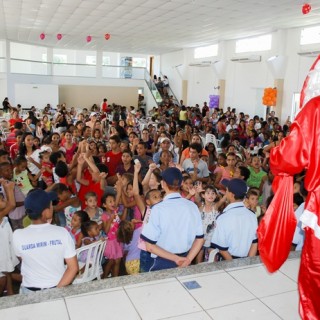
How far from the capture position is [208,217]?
4.02 m

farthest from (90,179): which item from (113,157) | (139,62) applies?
(139,62)

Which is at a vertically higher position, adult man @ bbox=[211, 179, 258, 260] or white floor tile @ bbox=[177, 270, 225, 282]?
adult man @ bbox=[211, 179, 258, 260]

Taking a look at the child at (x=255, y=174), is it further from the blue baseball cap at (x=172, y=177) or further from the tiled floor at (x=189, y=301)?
the blue baseball cap at (x=172, y=177)

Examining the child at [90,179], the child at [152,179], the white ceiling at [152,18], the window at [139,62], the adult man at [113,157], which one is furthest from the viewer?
the window at [139,62]

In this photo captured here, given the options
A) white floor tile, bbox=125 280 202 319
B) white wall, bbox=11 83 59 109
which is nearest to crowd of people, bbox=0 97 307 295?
white floor tile, bbox=125 280 202 319

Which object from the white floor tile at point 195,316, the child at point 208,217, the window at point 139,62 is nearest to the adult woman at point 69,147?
the child at point 208,217

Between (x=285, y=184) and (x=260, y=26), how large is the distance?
35.6 ft

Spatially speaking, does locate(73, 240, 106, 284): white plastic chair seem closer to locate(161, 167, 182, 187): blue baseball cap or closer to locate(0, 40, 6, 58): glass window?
locate(161, 167, 182, 187): blue baseball cap

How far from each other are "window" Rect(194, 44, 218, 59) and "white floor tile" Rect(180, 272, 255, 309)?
14.6 meters

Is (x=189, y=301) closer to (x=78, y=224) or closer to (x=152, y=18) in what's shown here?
(x=78, y=224)

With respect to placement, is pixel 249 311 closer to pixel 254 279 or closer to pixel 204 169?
pixel 254 279

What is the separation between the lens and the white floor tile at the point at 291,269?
3.26 meters

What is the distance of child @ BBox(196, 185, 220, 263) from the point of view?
391 centimetres

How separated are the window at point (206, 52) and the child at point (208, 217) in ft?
44.5
